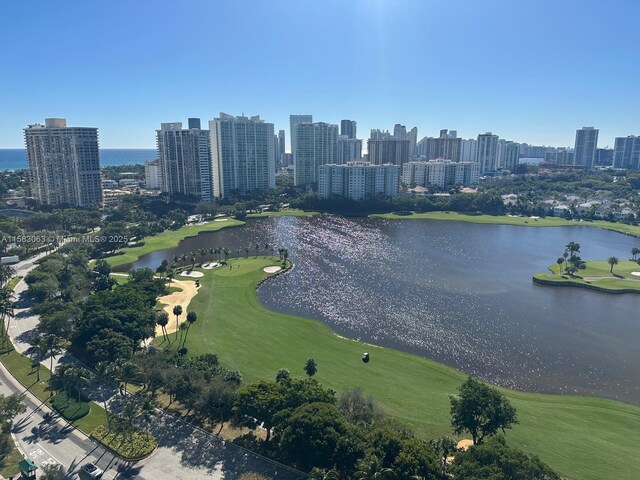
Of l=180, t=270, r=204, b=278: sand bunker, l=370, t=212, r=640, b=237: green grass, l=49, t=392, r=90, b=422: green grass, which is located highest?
l=370, t=212, r=640, b=237: green grass

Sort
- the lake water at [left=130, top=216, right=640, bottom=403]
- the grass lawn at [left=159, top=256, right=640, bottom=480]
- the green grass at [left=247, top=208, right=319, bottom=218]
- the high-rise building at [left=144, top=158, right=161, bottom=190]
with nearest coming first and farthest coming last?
the grass lawn at [left=159, top=256, right=640, bottom=480], the lake water at [left=130, top=216, right=640, bottom=403], the green grass at [left=247, top=208, right=319, bottom=218], the high-rise building at [left=144, top=158, right=161, bottom=190]

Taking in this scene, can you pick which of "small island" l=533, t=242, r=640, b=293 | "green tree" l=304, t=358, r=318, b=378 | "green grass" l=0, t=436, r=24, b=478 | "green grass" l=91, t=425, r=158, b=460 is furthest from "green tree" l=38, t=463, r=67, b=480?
"small island" l=533, t=242, r=640, b=293

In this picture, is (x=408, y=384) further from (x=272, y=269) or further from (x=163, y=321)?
(x=272, y=269)

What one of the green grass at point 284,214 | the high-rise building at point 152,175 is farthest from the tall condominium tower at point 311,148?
the high-rise building at point 152,175

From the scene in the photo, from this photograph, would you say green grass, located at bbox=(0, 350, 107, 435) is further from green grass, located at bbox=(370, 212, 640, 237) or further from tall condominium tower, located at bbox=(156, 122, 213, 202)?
green grass, located at bbox=(370, 212, 640, 237)

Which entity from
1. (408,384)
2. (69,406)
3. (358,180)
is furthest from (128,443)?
(358,180)

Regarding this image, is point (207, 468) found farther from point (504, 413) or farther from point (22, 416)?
point (504, 413)

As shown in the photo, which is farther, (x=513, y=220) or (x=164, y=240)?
(x=513, y=220)
